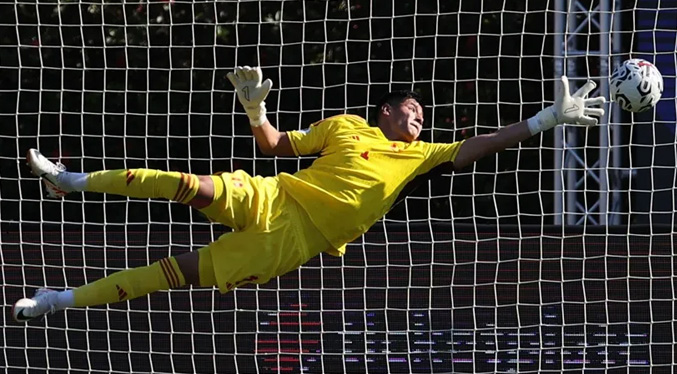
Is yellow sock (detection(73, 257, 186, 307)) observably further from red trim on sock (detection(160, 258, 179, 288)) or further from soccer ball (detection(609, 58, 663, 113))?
soccer ball (detection(609, 58, 663, 113))

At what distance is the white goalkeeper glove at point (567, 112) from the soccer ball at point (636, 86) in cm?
24

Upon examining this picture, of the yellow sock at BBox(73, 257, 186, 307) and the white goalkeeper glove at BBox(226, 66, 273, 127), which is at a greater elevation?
the white goalkeeper glove at BBox(226, 66, 273, 127)

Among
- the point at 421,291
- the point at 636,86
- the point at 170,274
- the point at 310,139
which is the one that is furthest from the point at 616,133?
the point at 170,274

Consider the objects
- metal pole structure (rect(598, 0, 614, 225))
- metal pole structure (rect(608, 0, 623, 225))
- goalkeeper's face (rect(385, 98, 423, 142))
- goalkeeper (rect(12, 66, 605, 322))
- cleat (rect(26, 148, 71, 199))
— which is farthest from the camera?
metal pole structure (rect(608, 0, 623, 225))

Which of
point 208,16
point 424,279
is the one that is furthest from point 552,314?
point 208,16

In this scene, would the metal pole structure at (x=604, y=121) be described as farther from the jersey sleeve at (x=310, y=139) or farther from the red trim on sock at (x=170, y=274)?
the red trim on sock at (x=170, y=274)

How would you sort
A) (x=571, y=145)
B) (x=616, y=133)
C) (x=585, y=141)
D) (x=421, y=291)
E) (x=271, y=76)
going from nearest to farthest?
(x=421, y=291) < (x=585, y=141) < (x=616, y=133) < (x=571, y=145) < (x=271, y=76)

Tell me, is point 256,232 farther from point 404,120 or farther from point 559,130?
point 559,130

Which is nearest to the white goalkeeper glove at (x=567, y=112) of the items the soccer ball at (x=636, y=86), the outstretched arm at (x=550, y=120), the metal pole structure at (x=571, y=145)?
the outstretched arm at (x=550, y=120)

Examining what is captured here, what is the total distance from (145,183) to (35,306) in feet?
2.47

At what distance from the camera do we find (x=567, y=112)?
6.13 metres

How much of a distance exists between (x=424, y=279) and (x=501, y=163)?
1.82 meters

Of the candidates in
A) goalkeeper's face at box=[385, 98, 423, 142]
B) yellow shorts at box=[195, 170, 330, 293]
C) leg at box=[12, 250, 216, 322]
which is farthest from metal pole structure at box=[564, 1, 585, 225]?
leg at box=[12, 250, 216, 322]

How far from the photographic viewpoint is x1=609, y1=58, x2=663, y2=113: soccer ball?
20.7ft
